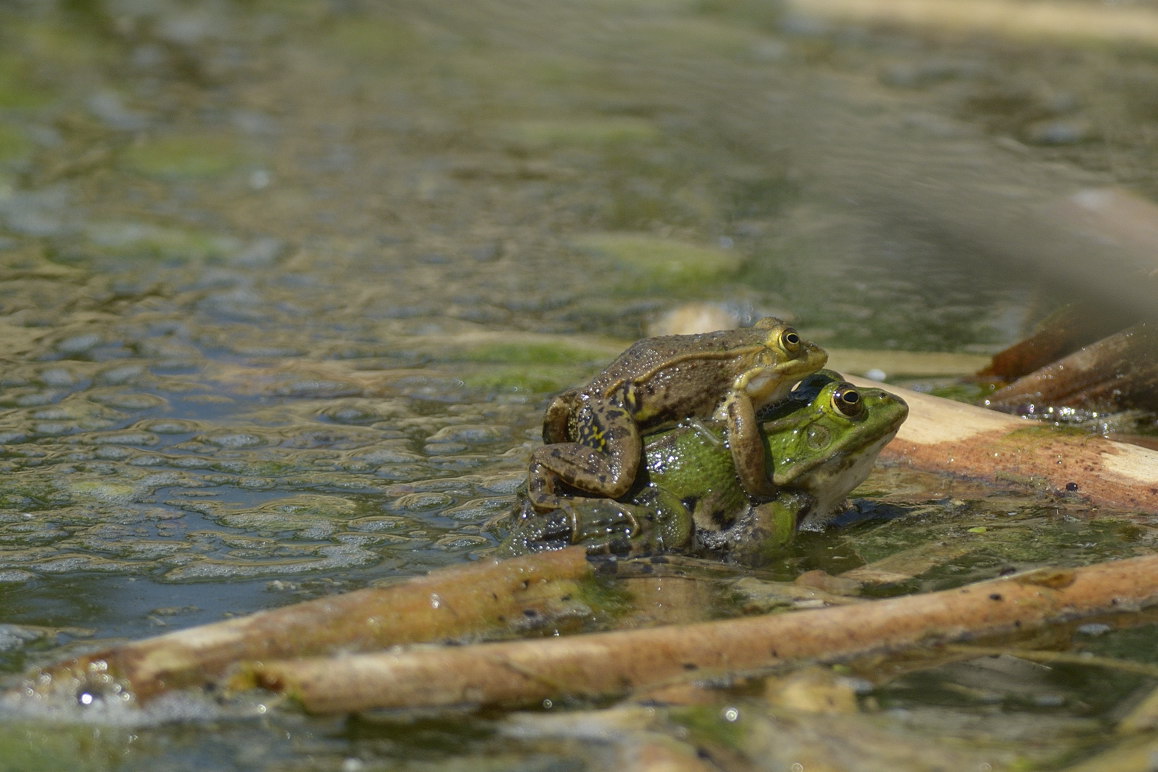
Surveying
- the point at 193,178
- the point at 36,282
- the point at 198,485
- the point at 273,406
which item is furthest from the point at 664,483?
the point at 193,178

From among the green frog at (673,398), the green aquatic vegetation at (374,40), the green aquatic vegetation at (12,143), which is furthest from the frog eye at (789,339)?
the green aquatic vegetation at (374,40)

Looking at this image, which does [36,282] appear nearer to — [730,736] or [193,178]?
[193,178]

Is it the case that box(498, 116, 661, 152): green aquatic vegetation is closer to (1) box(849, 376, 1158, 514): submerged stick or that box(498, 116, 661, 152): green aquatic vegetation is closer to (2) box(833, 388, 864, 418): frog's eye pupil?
(1) box(849, 376, 1158, 514): submerged stick

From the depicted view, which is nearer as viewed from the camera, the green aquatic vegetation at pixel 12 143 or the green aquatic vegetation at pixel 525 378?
the green aquatic vegetation at pixel 525 378

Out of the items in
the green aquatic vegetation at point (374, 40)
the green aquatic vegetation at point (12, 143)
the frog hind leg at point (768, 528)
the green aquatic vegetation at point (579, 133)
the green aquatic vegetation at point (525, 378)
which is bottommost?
the green aquatic vegetation at point (525, 378)

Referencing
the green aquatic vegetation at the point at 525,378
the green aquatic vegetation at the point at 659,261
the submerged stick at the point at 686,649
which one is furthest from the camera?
the green aquatic vegetation at the point at 659,261

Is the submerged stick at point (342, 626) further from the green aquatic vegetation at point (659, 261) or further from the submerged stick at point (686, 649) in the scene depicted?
the green aquatic vegetation at point (659, 261)

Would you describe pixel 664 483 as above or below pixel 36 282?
above
